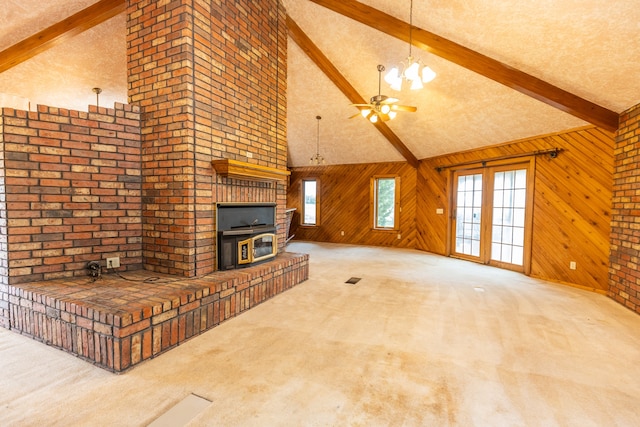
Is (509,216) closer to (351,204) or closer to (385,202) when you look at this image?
(385,202)

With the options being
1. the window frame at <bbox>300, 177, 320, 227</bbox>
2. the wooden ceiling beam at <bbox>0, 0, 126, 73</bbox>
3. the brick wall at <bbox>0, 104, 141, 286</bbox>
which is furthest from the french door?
the wooden ceiling beam at <bbox>0, 0, 126, 73</bbox>

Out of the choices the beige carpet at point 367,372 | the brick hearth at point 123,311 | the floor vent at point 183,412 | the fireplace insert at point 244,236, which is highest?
the fireplace insert at point 244,236

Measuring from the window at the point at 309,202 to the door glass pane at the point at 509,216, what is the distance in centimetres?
480

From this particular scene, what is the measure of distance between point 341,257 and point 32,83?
6.15 meters

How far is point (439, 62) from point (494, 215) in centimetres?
307

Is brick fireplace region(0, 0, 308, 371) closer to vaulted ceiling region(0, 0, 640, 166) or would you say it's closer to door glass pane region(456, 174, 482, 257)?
vaulted ceiling region(0, 0, 640, 166)

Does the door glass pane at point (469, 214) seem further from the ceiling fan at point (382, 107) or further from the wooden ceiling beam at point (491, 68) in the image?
the ceiling fan at point (382, 107)

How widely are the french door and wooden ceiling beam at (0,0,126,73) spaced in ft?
20.5

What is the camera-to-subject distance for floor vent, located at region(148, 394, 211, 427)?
1513mm

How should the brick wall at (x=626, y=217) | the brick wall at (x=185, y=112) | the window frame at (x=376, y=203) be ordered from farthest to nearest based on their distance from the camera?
1. the window frame at (x=376, y=203)
2. the brick wall at (x=626, y=217)
3. the brick wall at (x=185, y=112)

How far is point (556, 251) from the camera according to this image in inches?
176

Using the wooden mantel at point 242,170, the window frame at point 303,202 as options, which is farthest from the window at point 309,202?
the wooden mantel at point 242,170

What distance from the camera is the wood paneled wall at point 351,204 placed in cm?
768

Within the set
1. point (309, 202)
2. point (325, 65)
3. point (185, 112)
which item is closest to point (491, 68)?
point (325, 65)
